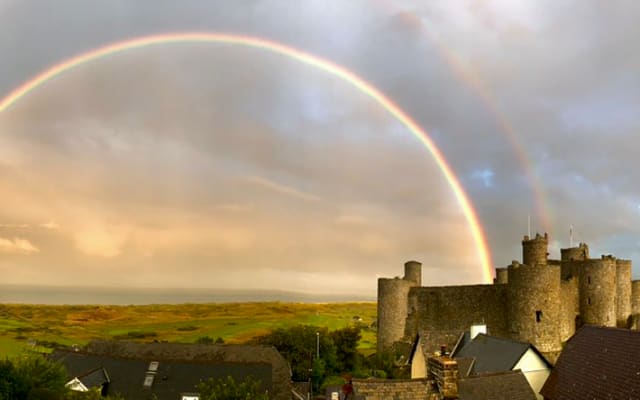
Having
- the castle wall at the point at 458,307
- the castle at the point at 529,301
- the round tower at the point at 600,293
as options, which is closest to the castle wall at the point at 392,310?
the castle at the point at 529,301

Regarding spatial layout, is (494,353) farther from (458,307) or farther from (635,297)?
(635,297)

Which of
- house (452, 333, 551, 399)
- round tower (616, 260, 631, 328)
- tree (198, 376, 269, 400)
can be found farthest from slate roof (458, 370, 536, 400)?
round tower (616, 260, 631, 328)

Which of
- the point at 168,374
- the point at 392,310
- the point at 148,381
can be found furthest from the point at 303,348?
the point at 148,381

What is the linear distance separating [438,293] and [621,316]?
16.5m

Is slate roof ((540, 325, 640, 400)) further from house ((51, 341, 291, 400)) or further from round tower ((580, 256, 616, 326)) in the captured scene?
round tower ((580, 256, 616, 326))

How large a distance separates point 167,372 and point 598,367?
98.1 ft

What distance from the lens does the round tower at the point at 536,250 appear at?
1984 inches

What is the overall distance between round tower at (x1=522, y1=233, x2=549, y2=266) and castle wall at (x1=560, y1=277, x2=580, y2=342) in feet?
9.09

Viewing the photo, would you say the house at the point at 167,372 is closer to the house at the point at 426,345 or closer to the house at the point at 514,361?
the house at the point at 426,345

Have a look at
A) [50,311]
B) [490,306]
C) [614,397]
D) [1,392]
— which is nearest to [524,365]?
[614,397]

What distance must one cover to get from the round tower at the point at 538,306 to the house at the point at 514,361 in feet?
48.5

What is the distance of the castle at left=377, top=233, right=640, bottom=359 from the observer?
155 ft

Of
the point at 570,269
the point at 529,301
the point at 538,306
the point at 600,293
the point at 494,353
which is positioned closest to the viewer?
the point at 494,353

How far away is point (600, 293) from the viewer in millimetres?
49406
